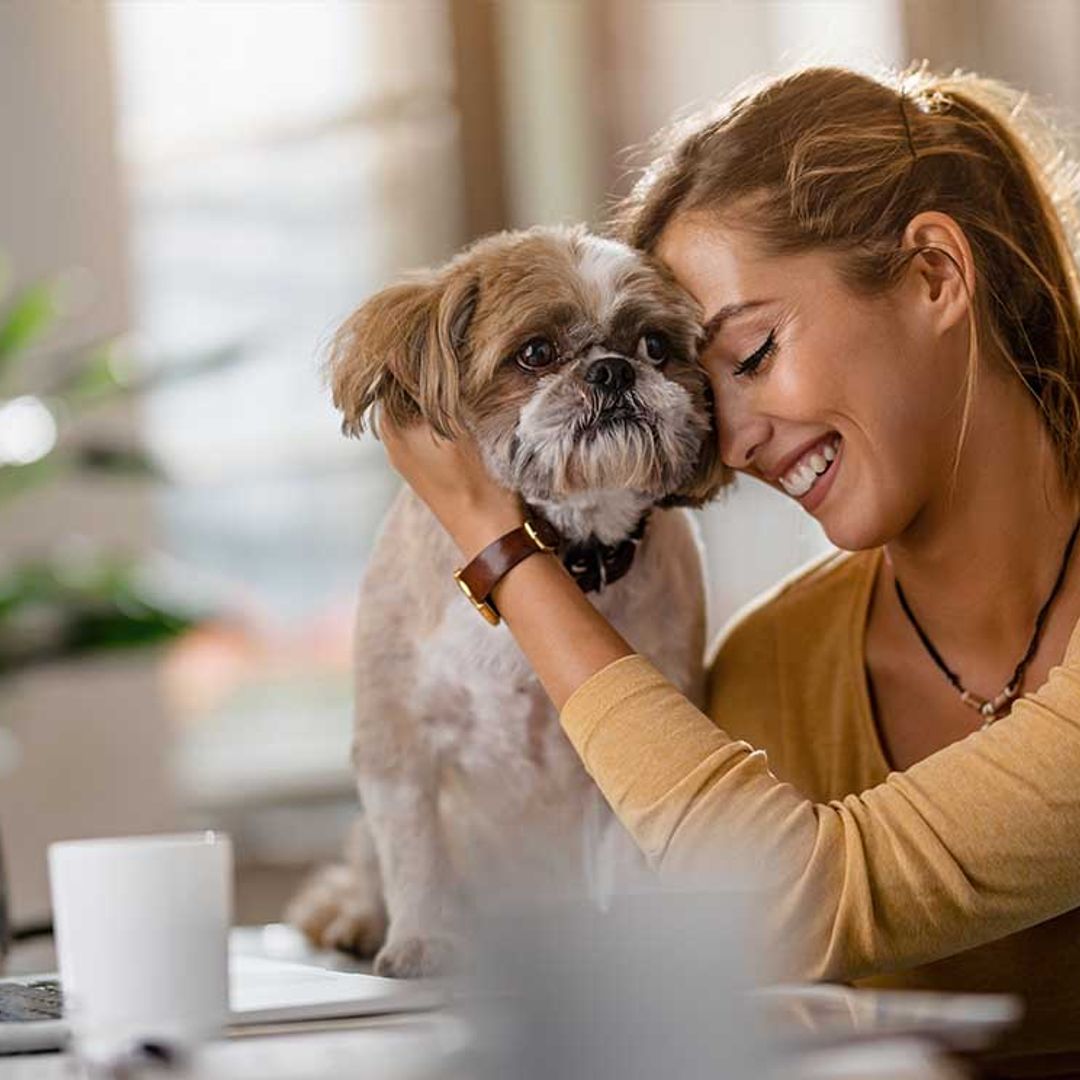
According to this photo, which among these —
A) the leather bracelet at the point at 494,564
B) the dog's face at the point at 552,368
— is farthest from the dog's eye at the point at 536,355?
the leather bracelet at the point at 494,564

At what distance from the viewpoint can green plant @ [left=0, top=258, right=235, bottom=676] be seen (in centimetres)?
320

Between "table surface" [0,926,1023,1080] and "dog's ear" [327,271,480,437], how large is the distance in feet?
1.91

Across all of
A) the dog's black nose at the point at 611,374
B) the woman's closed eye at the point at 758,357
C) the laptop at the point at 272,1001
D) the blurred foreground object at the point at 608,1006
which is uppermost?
the dog's black nose at the point at 611,374

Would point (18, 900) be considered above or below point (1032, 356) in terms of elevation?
below

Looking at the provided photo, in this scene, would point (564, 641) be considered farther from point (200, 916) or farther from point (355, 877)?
point (355, 877)

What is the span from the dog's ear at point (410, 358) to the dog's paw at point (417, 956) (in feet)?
1.35

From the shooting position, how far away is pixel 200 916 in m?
0.98

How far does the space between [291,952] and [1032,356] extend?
87 cm

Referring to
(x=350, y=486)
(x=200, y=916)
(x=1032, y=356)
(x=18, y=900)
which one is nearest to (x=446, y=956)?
(x=200, y=916)

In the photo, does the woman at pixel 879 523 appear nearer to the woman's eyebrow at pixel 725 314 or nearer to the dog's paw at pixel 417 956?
the woman's eyebrow at pixel 725 314

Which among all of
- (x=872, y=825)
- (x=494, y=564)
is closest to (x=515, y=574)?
(x=494, y=564)

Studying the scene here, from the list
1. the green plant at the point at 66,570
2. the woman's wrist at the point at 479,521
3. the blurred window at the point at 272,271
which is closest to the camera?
the woman's wrist at the point at 479,521

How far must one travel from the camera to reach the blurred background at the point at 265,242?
4.03 m

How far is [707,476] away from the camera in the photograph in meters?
1.52
